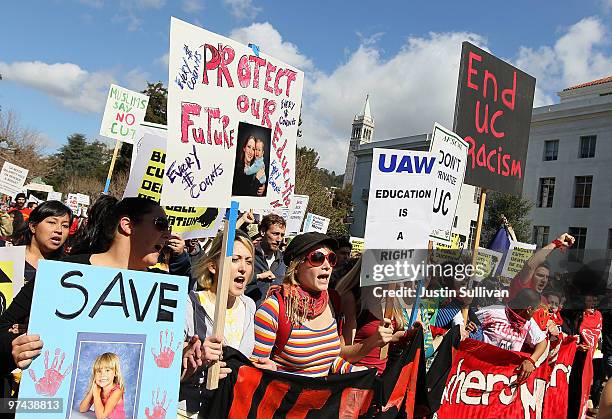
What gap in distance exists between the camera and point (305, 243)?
370 cm

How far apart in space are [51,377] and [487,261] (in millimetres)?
6660

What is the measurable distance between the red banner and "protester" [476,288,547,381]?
10.5 inches

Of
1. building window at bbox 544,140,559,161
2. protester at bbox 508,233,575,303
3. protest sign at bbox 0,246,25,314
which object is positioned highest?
building window at bbox 544,140,559,161

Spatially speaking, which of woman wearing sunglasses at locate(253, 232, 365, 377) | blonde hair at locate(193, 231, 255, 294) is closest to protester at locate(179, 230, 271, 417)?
blonde hair at locate(193, 231, 255, 294)

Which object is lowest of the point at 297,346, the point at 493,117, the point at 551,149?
the point at 297,346

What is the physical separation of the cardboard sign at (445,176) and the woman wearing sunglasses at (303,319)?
135cm

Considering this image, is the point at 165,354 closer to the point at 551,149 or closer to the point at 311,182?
the point at 311,182

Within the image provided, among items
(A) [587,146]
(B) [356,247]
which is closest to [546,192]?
(A) [587,146]

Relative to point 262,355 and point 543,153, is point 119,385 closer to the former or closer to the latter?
point 262,355

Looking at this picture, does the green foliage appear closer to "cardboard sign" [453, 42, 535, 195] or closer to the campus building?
the campus building

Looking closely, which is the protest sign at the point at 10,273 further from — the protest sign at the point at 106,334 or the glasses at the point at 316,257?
the glasses at the point at 316,257

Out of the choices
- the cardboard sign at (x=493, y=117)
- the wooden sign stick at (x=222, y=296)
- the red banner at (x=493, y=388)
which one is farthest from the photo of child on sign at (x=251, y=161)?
the red banner at (x=493, y=388)

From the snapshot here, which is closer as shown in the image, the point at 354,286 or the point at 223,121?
the point at 223,121

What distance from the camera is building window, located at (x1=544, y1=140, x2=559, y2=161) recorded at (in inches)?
Result: 1697
